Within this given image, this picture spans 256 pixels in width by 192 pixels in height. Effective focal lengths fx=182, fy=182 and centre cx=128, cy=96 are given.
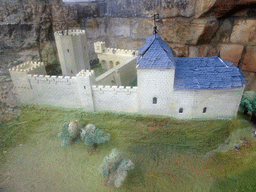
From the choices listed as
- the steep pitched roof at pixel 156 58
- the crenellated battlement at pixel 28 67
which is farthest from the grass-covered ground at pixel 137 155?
the steep pitched roof at pixel 156 58

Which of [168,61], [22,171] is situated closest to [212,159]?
[168,61]

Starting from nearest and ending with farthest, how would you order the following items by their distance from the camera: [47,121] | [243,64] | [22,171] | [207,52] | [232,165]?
[232,165] < [22,171] < [47,121] < [243,64] < [207,52]

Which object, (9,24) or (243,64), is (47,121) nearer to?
(9,24)

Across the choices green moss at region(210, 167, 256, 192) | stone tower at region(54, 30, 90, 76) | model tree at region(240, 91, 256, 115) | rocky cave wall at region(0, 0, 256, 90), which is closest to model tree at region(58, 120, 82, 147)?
stone tower at region(54, 30, 90, 76)

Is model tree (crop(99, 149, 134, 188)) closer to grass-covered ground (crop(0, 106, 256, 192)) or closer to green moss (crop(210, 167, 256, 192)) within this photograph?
grass-covered ground (crop(0, 106, 256, 192))

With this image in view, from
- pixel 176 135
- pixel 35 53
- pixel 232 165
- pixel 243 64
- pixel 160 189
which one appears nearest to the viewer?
pixel 160 189

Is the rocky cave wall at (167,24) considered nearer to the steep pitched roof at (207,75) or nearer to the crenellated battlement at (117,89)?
the steep pitched roof at (207,75)

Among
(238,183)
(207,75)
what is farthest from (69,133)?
(238,183)
